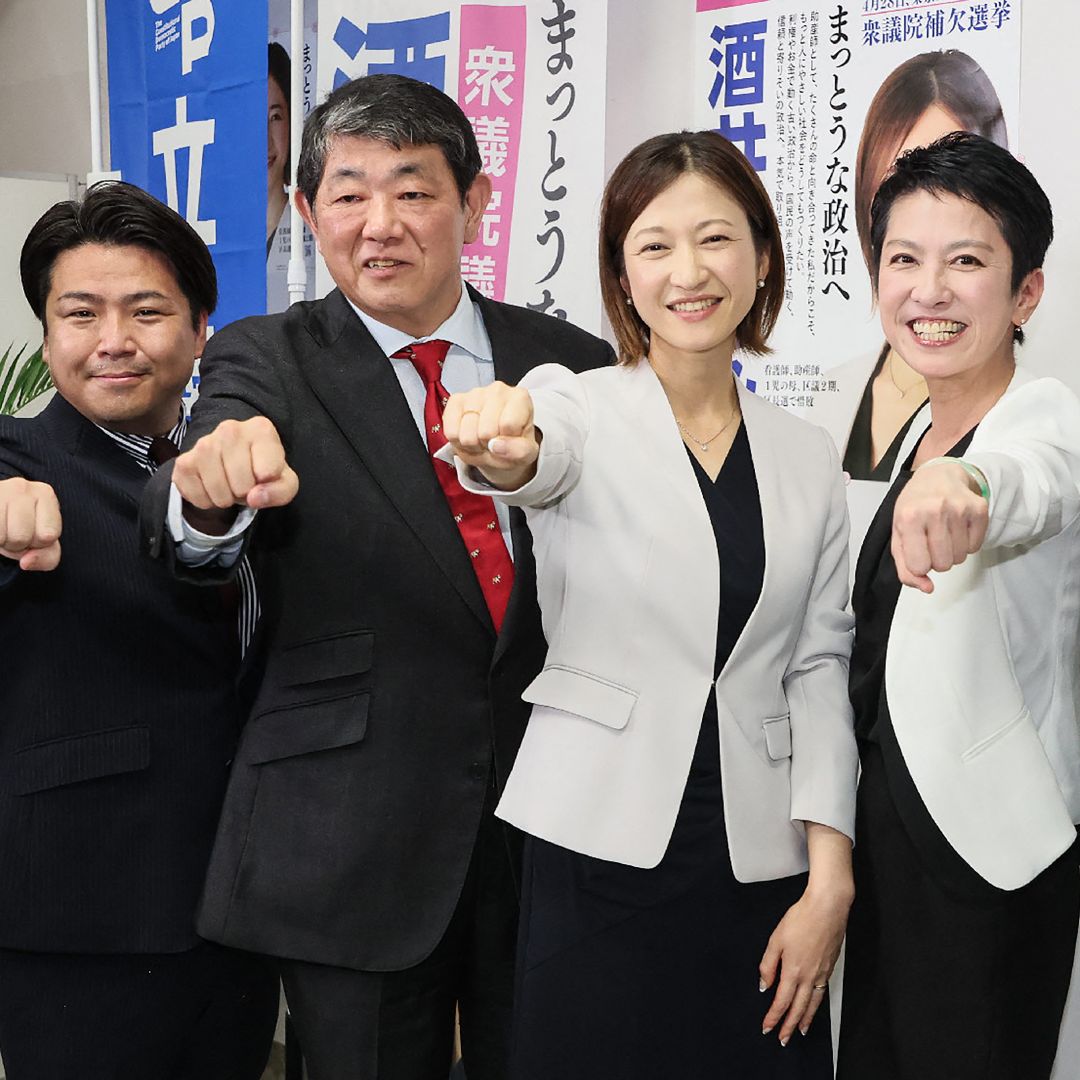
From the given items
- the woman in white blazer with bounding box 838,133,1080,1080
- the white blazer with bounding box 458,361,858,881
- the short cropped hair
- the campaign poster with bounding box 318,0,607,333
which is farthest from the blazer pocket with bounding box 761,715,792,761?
the campaign poster with bounding box 318,0,607,333

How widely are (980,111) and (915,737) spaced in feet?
4.32

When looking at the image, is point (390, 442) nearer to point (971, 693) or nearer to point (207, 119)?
point (971, 693)

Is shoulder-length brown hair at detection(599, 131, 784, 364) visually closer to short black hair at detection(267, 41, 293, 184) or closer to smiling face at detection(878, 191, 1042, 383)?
smiling face at detection(878, 191, 1042, 383)

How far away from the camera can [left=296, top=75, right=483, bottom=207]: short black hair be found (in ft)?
5.11

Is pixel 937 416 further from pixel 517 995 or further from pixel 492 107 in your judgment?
pixel 492 107

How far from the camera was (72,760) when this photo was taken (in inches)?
59.0

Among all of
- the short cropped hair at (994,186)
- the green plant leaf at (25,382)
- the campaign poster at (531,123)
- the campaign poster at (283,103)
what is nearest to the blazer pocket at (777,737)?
the short cropped hair at (994,186)

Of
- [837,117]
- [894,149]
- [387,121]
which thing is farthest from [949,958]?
[837,117]

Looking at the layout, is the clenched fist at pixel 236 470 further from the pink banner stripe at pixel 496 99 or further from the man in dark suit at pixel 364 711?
the pink banner stripe at pixel 496 99

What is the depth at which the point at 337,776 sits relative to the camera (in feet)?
4.78

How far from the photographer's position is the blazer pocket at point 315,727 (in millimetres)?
1444

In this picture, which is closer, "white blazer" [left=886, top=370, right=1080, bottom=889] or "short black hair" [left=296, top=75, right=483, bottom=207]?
"white blazer" [left=886, top=370, right=1080, bottom=889]

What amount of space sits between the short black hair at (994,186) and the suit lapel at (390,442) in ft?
2.19

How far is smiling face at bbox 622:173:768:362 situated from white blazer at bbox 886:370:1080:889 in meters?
0.33
